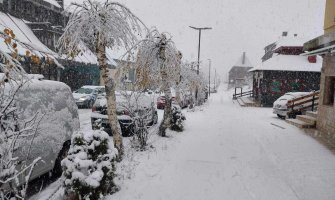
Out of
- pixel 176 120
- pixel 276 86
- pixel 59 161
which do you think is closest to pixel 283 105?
pixel 176 120

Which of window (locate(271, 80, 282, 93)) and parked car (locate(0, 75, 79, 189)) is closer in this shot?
parked car (locate(0, 75, 79, 189))

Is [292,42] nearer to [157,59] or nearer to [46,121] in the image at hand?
[157,59]

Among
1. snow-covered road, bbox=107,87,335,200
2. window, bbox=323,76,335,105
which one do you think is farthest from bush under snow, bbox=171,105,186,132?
window, bbox=323,76,335,105

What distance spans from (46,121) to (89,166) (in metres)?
1.38

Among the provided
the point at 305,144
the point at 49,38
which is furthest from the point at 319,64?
the point at 49,38

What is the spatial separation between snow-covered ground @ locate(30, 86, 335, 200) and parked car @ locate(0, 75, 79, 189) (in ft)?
2.22

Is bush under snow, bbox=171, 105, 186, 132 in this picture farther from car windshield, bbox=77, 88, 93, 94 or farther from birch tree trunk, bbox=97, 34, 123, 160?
car windshield, bbox=77, 88, 93, 94

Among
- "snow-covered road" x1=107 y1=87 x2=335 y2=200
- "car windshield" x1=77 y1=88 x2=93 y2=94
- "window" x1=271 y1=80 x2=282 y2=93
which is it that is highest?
"window" x1=271 y1=80 x2=282 y2=93

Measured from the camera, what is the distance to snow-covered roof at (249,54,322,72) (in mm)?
29080

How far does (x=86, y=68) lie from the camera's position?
108ft

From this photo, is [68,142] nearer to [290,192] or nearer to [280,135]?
[290,192]

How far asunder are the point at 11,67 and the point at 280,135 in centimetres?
1174

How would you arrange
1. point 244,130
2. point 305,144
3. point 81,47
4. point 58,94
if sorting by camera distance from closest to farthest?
point 58,94 < point 81,47 < point 305,144 < point 244,130

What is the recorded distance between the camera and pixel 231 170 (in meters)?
7.50
